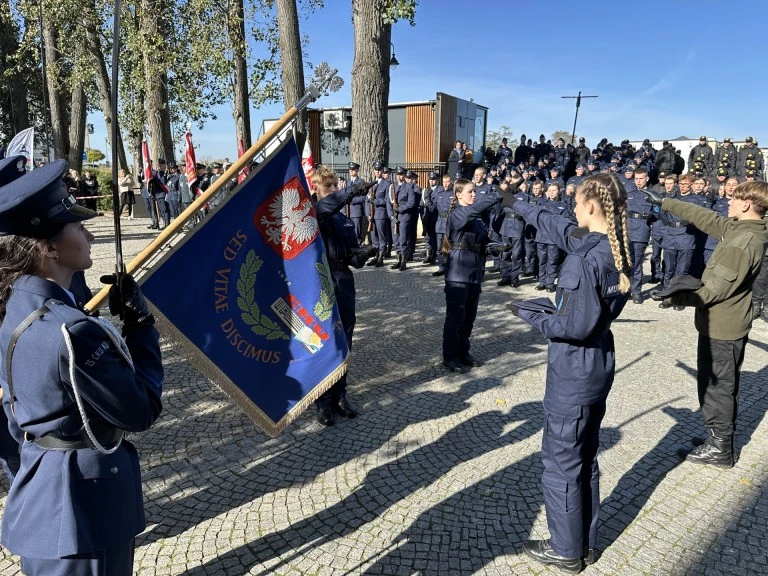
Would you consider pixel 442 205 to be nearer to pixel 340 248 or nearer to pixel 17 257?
pixel 340 248

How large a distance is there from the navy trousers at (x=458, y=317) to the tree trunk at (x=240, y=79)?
1150 cm

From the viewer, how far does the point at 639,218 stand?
9656 mm

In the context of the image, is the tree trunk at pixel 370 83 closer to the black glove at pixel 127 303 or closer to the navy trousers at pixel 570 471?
the navy trousers at pixel 570 471

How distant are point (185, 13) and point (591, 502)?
61.8 feet

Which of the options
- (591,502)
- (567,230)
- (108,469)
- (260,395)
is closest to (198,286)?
(260,395)

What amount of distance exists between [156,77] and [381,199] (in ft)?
31.4

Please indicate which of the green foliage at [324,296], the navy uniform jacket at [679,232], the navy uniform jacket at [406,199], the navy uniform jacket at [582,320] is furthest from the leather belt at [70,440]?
the navy uniform jacket at [406,199]

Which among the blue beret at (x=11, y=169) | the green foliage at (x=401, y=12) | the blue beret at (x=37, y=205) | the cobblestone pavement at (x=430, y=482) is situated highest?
the green foliage at (x=401, y=12)

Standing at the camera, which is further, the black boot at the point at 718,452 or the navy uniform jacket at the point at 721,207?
the navy uniform jacket at the point at 721,207

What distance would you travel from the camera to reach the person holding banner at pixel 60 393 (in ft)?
5.29

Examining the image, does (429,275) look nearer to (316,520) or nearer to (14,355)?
(316,520)

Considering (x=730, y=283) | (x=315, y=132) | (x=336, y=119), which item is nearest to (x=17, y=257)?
(x=730, y=283)

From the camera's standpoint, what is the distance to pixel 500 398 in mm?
5242

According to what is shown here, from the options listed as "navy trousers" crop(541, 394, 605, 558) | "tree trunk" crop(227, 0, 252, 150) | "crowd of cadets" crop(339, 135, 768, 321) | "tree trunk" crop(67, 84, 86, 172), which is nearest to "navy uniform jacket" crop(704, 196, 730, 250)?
"crowd of cadets" crop(339, 135, 768, 321)
